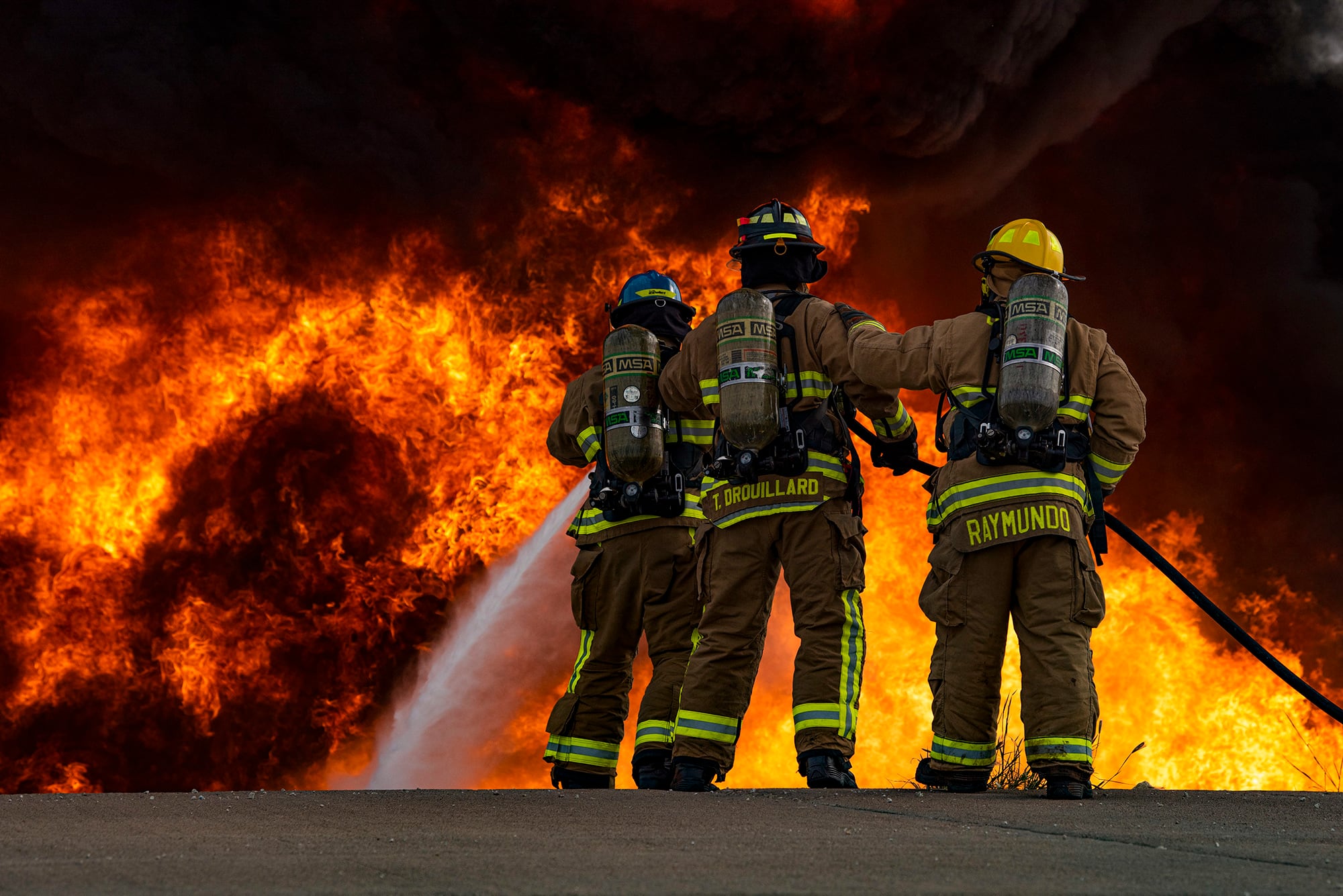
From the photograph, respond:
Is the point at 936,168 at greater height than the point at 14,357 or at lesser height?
greater

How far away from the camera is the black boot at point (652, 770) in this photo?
6418mm

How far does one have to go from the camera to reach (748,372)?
5961mm

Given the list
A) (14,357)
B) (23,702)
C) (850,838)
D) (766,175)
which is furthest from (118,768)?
(850,838)

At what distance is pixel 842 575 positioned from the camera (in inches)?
227

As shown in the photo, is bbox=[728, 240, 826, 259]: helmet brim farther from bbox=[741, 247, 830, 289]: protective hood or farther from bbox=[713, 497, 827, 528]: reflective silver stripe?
bbox=[713, 497, 827, 528]: reflective silver stripe

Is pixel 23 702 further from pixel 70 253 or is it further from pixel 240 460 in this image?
pixel 70 253

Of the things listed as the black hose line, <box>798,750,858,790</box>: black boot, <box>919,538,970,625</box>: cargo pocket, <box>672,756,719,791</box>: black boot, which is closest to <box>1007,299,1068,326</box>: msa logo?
<box>919,538,970,625</box>: cargo pocket

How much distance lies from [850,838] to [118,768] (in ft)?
32.8

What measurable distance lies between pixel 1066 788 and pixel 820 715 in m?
1.06

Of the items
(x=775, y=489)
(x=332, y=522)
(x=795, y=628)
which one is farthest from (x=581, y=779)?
(x=332, y=522)

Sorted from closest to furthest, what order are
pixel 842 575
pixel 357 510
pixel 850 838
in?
1. pixel 850 838
2. pixel 842 575
3. pixel 357 510

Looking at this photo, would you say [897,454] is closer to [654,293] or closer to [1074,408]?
[1074,408]

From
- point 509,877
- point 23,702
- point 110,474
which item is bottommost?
point 509,877

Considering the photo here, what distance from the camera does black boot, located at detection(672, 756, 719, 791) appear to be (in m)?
5.65
